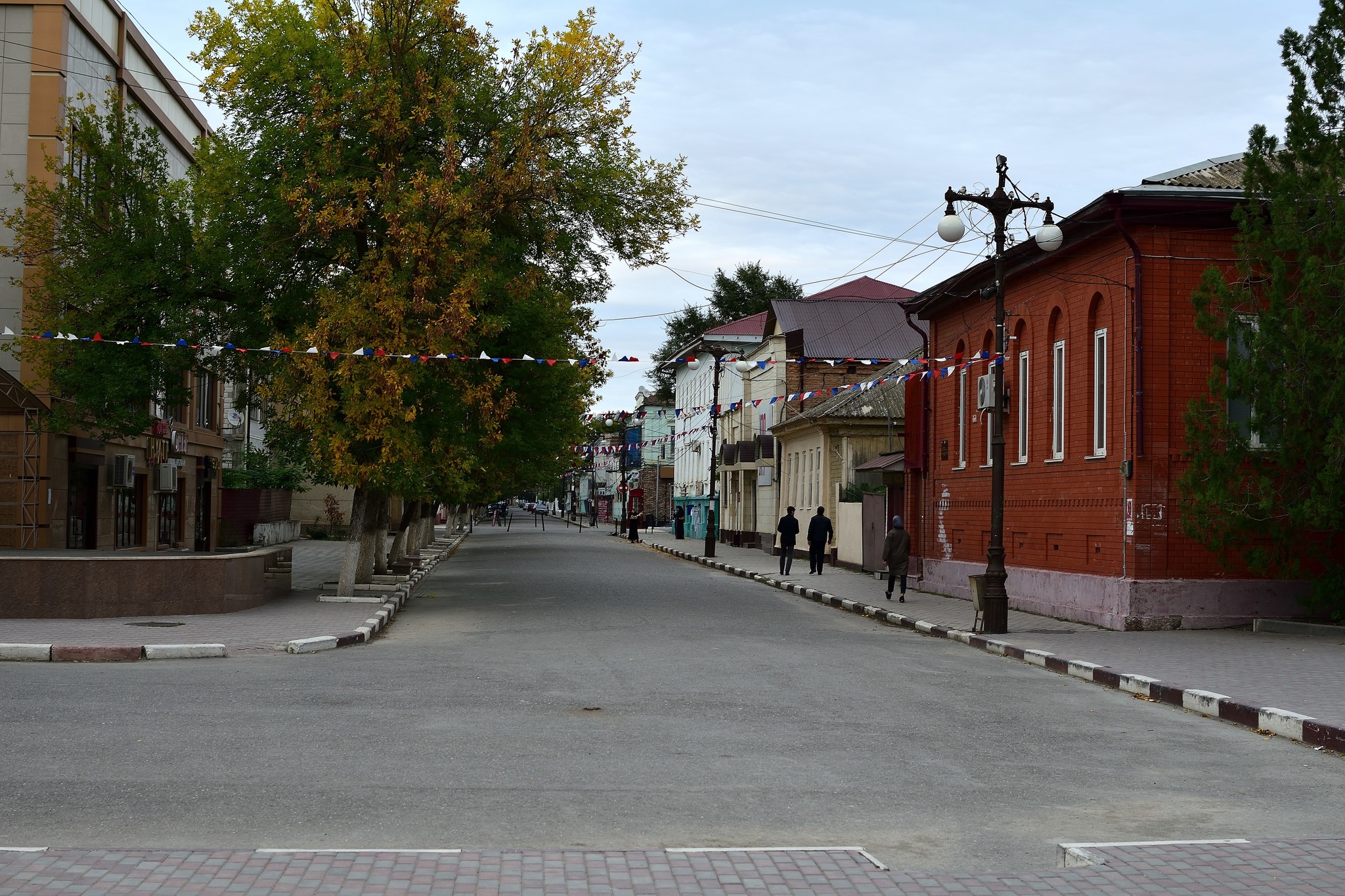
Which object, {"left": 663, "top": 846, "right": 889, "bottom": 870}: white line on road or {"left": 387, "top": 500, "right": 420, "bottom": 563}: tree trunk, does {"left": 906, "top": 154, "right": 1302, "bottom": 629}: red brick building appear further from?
{"left": 387, "top": 500, "right": 420, "bottom": 563}: tree trunk

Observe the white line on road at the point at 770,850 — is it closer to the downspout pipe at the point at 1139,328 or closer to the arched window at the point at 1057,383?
the downspout pipe at the point at 1139,328

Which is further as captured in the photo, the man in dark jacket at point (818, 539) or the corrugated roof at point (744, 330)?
the corrugated roof at point (744, 330)

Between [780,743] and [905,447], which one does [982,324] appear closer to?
[905,447]

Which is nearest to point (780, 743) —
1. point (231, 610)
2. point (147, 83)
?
point (231, 610)

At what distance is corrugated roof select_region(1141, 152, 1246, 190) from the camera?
64.2ft

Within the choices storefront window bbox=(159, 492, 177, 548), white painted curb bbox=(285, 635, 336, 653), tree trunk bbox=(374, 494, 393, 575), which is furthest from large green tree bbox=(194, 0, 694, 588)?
storefront window bbox=(159, 492, 177, 548)

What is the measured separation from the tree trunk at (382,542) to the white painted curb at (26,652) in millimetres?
12066

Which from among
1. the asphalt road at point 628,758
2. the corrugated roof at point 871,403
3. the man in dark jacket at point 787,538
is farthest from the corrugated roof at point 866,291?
the asphalt road at point 628,758

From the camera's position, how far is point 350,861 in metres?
5.85

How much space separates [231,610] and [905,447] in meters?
16.9

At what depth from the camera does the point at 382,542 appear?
95.2 ft

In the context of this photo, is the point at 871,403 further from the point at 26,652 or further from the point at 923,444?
the point at 26,652

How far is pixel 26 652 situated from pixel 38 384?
52.1 ft

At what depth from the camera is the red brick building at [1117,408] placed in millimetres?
18984
